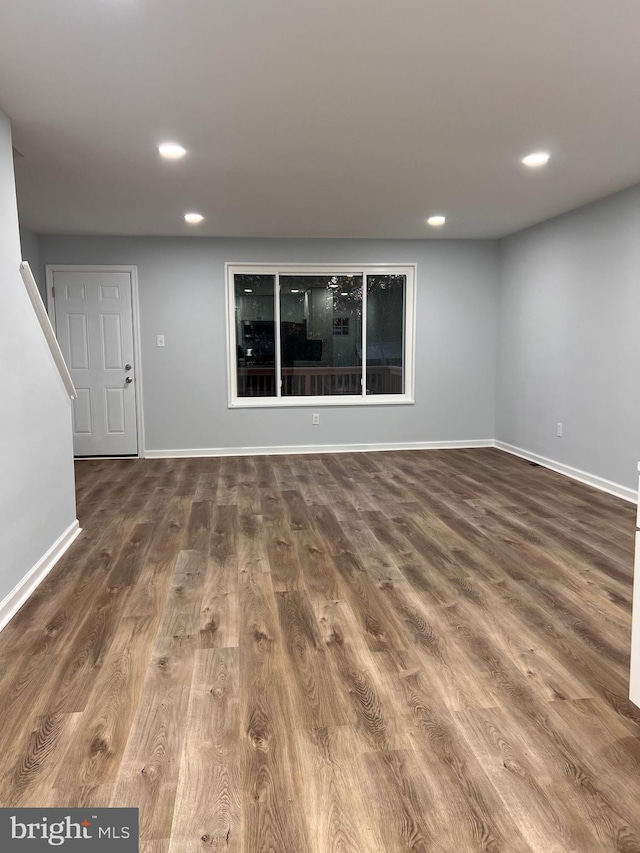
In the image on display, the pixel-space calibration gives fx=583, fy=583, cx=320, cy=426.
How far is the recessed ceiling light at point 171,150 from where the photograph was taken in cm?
333

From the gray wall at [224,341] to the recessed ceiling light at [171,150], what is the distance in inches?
109

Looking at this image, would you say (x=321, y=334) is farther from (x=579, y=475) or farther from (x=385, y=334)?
(x=579, y=475)

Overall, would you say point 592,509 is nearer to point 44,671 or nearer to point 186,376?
point 44,671

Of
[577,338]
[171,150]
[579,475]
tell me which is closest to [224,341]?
[171,150]

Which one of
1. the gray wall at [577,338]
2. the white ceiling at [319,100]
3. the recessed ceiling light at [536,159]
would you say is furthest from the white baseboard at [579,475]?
the recessed ceiling light at [536,159]

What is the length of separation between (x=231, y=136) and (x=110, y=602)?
2.52m

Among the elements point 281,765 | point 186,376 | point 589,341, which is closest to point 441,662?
point 281,765

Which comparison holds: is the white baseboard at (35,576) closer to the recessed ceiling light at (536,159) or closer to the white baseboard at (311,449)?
the white baseboard at (311,449)

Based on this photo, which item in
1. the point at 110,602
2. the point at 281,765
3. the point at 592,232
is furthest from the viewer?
the point at 592,232

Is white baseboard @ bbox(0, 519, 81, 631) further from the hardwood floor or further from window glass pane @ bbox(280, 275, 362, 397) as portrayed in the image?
window glass pane @ bbox(280, 275, 362, 397)

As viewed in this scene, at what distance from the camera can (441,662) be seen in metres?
2.25

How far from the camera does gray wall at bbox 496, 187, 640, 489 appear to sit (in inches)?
177

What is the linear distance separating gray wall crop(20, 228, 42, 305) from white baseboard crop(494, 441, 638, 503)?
530 centimetres

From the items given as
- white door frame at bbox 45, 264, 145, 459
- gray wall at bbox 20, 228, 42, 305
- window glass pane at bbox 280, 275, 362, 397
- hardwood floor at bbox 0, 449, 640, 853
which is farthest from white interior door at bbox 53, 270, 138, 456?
hardwood floor at bbox 0, 449, 640, 853
